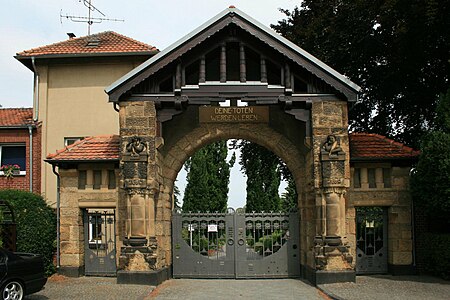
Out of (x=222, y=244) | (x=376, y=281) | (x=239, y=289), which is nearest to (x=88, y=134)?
(x=222, y=244)

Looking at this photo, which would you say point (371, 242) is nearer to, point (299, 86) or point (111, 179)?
point (299, 86)

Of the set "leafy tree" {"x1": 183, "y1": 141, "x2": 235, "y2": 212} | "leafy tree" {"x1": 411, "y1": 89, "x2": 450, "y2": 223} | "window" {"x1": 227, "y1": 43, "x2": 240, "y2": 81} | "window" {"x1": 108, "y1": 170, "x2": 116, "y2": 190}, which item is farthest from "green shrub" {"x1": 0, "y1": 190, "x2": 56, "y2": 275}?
"leafy tree" {"x1": 183, "y1": 141, "x2": 235, "y2": 212}

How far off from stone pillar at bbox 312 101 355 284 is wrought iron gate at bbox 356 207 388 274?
83.2 inches

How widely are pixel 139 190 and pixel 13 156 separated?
10.6 metres

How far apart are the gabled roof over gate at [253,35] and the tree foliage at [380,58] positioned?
11.8 ft

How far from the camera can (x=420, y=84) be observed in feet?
74.6

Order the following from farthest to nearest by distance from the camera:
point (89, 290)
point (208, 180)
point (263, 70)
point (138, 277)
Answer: point (208, 180) < point (263, 70) < point (138, 277) < point (89, 290)

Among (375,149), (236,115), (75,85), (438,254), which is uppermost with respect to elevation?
(75,85)

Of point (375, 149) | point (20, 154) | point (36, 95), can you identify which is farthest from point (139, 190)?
point (36, 95)

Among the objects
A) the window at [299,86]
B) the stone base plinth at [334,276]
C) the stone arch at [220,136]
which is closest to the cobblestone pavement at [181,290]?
the stone base plinth at [334,276]

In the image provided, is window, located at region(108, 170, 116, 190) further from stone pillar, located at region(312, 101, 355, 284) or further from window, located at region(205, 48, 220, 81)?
stone pillar, located at region(312, 101, 355, 284)

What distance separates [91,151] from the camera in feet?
58.6

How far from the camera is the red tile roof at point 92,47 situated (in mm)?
24797

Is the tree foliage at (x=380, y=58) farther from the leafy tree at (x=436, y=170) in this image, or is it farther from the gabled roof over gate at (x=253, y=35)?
the leafy tree at (x=436, y=170)
